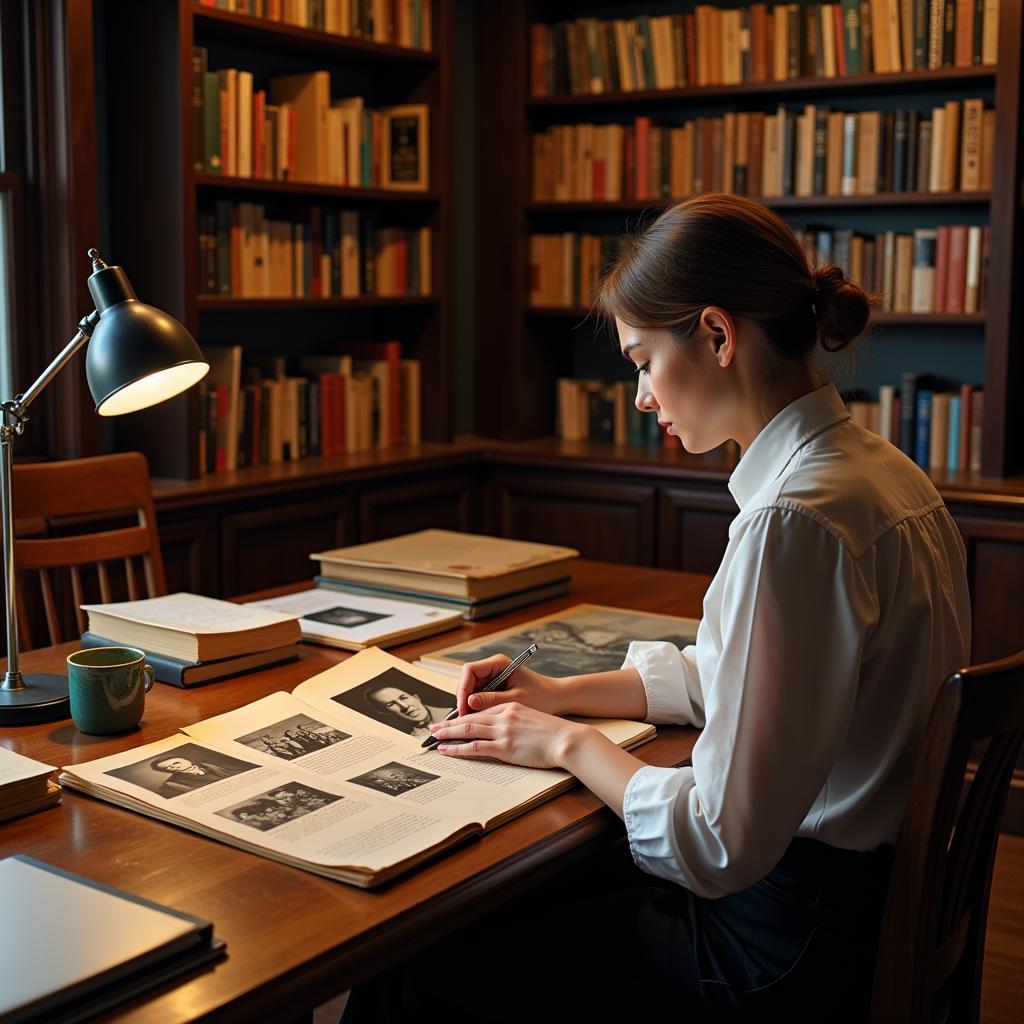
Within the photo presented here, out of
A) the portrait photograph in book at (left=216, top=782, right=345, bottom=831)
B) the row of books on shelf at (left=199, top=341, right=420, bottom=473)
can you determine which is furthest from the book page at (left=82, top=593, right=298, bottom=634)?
the row of books on shelf at (left=199, top=341, right=420, bottom=473)

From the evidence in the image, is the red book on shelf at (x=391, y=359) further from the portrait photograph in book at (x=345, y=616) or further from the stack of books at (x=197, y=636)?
the stack of books at (x=197, y=636)

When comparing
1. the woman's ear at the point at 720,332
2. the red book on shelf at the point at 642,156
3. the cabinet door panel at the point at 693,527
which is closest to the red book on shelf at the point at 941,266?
the cabinet door panel at the point at 693,527

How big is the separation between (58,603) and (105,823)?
164 centimetres

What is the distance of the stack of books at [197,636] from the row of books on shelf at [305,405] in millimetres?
1487

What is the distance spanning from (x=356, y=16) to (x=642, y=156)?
2.97ft

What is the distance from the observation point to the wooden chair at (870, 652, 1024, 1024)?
3.95 feet

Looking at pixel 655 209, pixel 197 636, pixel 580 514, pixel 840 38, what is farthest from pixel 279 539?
pixel 840 38

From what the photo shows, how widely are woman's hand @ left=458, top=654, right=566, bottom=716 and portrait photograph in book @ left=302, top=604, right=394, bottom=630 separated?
1.38 ft

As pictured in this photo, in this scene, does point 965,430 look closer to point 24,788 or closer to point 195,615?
point 195,615

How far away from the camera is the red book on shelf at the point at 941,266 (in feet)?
11.5

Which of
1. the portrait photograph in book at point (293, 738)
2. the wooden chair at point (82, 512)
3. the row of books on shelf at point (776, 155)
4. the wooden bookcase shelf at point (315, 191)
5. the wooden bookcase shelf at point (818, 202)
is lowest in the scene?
the portrait photograph in book at point (293, 738)

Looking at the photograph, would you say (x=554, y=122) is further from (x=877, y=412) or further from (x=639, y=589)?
(x=639, y=589)

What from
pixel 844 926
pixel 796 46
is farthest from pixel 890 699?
pixel 796 46

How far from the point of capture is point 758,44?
3.69m
